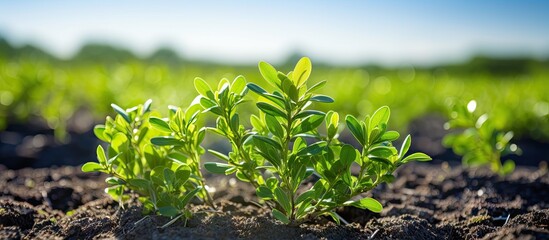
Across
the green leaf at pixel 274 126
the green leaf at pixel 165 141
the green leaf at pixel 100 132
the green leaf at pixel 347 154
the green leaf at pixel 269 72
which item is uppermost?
the green leaf at pixel 269 72

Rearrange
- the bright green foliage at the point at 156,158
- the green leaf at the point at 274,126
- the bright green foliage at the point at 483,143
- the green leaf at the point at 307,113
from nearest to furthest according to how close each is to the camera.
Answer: the green leaf at the point at 307,113
the green leaf at the point at 274,126
the bright green foliage at the point at 156,158
the bright green foliage at the point at 483,143

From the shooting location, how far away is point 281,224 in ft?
6.35

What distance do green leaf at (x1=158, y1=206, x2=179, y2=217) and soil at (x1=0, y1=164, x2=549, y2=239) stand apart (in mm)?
64

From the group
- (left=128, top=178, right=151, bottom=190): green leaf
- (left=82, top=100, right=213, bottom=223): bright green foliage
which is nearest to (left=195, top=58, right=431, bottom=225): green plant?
(left=82, top=100, right=213, bottom=223): bright green foliage

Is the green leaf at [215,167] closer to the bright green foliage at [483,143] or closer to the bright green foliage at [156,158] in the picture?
the bright green foliage at [156,158]

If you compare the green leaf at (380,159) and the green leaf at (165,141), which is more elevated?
the green leaf at (380,159)

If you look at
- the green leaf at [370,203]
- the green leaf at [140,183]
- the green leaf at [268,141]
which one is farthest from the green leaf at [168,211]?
the green leaf at [370,203]

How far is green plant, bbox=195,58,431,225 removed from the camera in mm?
1697

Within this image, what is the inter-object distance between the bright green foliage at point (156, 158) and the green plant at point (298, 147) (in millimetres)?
143

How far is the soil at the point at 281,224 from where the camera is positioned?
1881mm

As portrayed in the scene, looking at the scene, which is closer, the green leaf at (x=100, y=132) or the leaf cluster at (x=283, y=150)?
the leaf cluster at (x=283, y=150)

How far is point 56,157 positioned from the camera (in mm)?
4438

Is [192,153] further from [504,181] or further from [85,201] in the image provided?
[504,181]

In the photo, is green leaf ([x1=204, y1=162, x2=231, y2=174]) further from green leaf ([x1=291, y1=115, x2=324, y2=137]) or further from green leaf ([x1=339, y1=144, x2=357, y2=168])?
green leaf ([x1=339, y1=144, x2=357, y2=168])
